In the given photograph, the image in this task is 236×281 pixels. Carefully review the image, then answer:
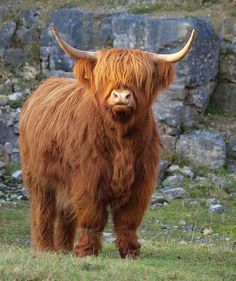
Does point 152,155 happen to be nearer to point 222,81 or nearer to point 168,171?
point 168,171

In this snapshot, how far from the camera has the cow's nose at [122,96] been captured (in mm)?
Answer: 9562

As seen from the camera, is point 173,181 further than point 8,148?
No

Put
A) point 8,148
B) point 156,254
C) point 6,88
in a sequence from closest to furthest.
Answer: point 156,254
point 8,148
point 6,88

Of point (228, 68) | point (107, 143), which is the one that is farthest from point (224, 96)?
point (107, 143)

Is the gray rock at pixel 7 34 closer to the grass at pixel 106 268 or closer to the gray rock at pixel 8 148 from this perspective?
the gray rock at pixel 8 148

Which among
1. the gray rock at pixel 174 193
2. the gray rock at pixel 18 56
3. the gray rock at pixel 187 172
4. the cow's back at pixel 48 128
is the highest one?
the cow's back at pixel 48 128

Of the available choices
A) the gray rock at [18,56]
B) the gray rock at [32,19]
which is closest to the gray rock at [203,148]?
the gray rock at [18,56]

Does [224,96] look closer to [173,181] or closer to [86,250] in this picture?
[173,181]

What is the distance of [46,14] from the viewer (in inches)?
888

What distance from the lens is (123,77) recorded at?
9750 mm

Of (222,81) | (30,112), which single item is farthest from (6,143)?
(30,112)

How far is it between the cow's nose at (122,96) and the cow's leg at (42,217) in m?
1.81

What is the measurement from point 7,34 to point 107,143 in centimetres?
1304

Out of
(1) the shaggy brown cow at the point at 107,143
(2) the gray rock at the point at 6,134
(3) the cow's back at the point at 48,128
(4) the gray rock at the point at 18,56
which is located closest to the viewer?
(1) the shaggy brown cow at the point at 107,143
